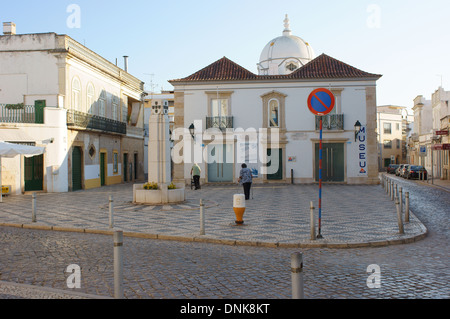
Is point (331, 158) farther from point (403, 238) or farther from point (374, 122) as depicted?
point (403, 238)

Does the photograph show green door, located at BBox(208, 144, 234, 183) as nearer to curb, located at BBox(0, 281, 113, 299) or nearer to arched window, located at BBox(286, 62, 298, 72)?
arched window, located at BBox(286, 62, 298, 72)

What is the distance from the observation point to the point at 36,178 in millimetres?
22641

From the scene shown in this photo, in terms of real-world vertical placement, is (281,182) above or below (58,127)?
below

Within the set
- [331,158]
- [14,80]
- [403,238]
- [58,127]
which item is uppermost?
[14,80]

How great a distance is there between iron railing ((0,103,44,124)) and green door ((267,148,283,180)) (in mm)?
13691

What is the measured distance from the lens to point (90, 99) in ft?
88.7

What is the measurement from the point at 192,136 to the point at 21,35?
11088mm

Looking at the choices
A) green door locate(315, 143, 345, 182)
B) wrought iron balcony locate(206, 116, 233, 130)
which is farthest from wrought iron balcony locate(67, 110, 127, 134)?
green door locate(315, 143, 345, 182)

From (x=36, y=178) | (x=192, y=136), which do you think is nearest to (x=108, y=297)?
(x=36, y=178)

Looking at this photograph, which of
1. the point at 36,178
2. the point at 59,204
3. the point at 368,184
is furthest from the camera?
the point at 368,184

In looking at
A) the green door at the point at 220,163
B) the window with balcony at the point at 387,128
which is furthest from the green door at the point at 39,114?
the window with balcony at the point at 387,128

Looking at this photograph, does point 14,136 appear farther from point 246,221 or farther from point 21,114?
point 246,221

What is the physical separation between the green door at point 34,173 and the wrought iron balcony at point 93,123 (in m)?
2.51

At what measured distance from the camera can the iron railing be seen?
22.6 metres
